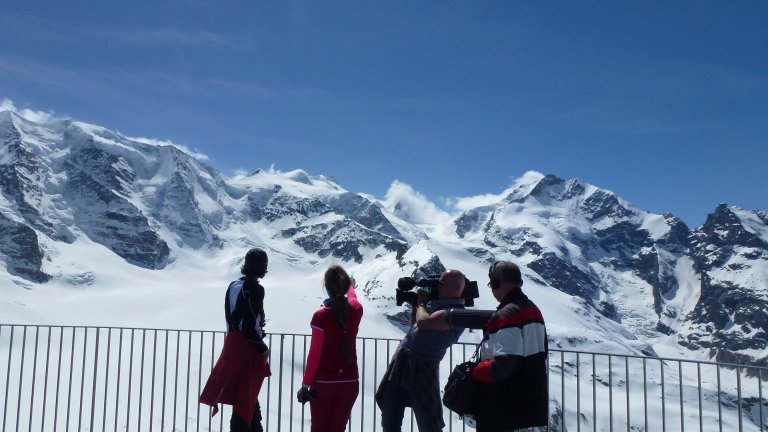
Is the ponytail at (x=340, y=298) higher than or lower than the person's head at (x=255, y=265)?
lower

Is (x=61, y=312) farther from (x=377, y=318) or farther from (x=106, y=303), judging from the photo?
(x=377, y=318)

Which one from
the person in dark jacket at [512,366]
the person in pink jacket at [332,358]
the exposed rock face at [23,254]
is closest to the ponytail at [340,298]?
the person in pink jacket at [332,358]

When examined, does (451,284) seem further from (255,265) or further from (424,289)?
(255,265)

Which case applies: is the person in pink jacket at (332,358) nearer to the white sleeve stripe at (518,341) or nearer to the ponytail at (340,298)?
the ponytail at (340,298)

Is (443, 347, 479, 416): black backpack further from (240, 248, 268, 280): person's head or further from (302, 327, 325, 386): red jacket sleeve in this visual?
(240, 248, 268, 280): person's head

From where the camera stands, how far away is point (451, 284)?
549 centimetres

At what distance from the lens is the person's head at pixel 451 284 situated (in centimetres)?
549

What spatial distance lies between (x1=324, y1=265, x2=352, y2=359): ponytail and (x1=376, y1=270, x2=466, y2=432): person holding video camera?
448 mm

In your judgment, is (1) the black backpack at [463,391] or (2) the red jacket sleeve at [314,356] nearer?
(1) the black backpack at [463,391]

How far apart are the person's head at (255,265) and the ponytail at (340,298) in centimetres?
73

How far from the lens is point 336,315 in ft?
18.6

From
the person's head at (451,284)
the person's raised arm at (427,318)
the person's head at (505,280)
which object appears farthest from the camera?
the person's head at (451,284)

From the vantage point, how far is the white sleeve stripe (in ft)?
14.7

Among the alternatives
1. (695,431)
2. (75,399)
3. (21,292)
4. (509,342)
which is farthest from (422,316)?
(21,292)
